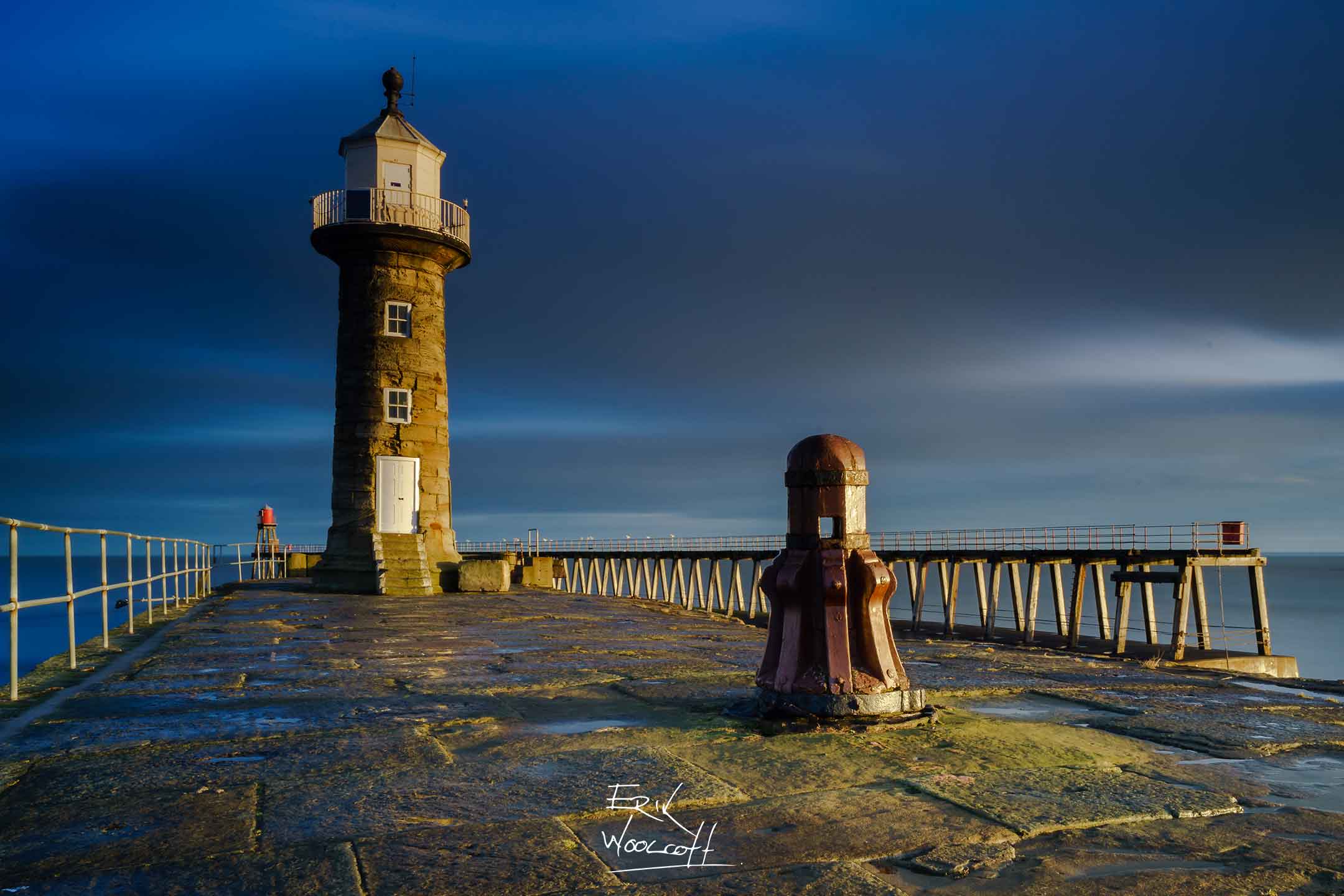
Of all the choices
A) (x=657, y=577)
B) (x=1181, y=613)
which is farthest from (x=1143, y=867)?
(x=657, y=577)

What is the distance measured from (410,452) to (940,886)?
17994 mm

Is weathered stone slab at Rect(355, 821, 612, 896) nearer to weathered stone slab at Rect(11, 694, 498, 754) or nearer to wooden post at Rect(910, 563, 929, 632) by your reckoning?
weathered stone slab at Rect(11, 694, 498, 754)

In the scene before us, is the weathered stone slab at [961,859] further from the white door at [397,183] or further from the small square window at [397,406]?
the white door at [397,183]

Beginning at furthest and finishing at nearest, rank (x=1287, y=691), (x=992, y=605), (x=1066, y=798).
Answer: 1. (x=992, y=605)
2. (x=1287, y=691)
3. (x=1066, y=798)

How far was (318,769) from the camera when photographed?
3385mm

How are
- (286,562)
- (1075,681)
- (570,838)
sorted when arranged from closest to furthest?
(570,838), (1075,681), (286,562)

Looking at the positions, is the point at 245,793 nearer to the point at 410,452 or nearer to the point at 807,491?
the point at 807,491

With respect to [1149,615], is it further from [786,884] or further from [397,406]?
[786,884]

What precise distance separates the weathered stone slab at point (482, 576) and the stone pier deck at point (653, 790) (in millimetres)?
12727

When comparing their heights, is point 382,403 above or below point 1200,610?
above

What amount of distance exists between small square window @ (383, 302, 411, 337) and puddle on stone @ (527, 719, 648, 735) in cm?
1627

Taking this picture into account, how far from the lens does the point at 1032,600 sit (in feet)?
80.7

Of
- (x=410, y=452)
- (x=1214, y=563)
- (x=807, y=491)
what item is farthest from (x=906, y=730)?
(x=1214, y=563)

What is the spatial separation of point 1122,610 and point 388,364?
16.8 meters
